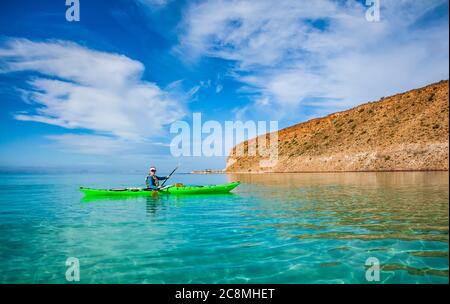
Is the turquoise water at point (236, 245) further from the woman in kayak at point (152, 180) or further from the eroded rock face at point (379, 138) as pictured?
the eroded rock face at point (379, 138)

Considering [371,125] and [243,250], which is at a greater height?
[371,125]

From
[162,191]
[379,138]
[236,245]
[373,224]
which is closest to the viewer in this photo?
[236,245]

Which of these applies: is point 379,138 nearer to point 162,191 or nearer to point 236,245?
point 162,191

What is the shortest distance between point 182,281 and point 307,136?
94982 millimetres

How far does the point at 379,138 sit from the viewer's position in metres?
74.8

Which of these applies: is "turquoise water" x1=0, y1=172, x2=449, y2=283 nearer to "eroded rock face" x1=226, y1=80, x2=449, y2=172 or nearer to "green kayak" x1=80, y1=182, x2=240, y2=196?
"green kayak" x1=80, y1=182, x2=240, y2=196

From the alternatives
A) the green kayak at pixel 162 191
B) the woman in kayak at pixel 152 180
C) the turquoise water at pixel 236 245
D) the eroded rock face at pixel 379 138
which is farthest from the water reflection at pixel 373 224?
the eroded rock face at pixel 379 138

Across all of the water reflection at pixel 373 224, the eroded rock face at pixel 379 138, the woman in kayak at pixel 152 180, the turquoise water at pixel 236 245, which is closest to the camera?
the turquoise water at pixel 236 245

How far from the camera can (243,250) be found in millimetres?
9703

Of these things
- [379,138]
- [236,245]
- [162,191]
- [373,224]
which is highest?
[379,138]

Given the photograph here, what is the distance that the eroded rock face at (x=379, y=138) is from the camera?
63.6 metres


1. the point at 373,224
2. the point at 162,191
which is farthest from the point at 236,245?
the point at 162,191
